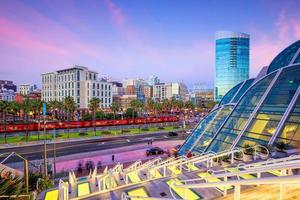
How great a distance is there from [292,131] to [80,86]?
146826 millimetres

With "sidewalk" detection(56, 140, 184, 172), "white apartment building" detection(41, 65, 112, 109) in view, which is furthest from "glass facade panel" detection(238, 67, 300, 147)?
"white apartment building" detection(41, 65, 112, 109)

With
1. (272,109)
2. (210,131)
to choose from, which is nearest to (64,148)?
(210,131)

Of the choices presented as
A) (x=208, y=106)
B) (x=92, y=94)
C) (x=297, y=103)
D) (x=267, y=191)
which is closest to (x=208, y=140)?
(x=297, y=103)

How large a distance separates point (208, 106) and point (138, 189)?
185 meters

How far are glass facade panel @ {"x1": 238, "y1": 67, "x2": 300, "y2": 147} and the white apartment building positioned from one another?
135839 mm

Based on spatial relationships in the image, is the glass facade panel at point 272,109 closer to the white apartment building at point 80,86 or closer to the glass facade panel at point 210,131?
the glass facade panel at point 210,131

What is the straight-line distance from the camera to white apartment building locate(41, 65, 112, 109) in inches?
6058

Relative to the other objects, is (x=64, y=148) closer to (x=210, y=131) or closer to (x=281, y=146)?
(x=210, y=131)

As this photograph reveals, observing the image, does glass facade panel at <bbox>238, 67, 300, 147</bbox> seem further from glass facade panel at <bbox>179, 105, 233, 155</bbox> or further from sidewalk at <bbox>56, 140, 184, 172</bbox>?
sidewalk at <bbox>56, 140, 184, 172</bbox>

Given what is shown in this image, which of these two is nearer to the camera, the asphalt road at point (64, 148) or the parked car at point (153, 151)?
the parked car at point (153, 151)

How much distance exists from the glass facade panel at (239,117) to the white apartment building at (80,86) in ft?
434

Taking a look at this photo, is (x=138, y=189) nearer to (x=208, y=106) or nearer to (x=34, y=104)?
(x=34, y=104)

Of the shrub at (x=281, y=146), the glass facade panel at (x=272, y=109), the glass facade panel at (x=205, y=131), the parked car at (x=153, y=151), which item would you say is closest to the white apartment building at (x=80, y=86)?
the parked car at (x=153, y=151)

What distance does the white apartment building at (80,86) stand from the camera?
154 m
